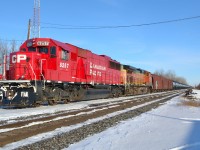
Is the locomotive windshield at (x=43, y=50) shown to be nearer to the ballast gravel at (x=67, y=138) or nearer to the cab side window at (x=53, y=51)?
the cab side window at (x=53, y=51)

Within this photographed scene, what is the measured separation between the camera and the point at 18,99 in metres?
16.4

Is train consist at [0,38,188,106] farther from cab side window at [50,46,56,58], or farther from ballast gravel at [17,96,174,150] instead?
ballast gravel at [17,96,174,150]

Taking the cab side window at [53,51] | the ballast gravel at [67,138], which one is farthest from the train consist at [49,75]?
the ballast gravel at [67,138]

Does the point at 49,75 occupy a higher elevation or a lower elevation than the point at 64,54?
lower

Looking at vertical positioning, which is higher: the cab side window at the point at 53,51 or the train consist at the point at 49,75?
the cab side window at the point at 53,51

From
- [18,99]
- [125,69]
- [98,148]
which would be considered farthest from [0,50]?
[98,148]

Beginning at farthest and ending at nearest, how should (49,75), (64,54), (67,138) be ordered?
(64,54)
(49,75)
(67,138)

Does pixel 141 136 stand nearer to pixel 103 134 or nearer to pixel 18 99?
pixel 103 134

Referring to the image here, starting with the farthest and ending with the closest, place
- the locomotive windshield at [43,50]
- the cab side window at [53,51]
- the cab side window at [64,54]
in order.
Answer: the cab side window at [64,54] < the cab side window at [53,51] < the locomotive windshield at [43,50]

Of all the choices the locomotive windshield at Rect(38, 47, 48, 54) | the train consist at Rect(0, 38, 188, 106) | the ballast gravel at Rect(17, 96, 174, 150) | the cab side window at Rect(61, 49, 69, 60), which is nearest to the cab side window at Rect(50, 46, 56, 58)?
the train consist at Rect(0, 38, 188, 106)

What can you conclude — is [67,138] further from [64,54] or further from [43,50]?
[64,54]

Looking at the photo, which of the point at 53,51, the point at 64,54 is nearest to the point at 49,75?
the point at 53,51

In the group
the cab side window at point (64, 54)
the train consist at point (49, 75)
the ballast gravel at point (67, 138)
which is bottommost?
the ballast gravel at point (67, 138)

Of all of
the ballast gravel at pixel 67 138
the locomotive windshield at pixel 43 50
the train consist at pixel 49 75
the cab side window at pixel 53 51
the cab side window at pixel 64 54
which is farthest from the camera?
the cab side window at pixel 64 54
